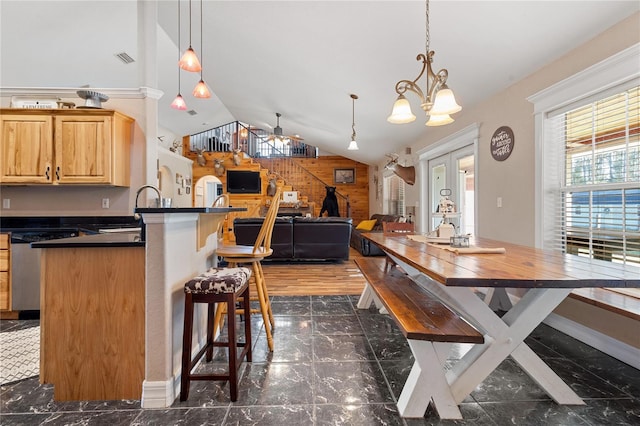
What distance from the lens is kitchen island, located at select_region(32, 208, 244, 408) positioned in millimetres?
1568

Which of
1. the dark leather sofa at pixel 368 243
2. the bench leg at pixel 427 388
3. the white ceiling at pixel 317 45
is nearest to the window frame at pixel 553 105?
the white ceiling at pixel 317 45

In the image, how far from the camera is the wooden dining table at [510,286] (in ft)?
3.93

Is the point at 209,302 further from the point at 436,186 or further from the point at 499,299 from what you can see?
the point at 436,186

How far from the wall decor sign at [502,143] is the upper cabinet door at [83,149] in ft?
14.1

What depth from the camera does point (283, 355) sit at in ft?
6.96

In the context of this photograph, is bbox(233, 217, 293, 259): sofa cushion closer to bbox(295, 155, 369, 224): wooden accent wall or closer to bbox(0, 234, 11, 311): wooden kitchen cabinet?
bbox(0, 234, 11, 311): wooden kitchen cabinet

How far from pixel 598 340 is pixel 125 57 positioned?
6631mm

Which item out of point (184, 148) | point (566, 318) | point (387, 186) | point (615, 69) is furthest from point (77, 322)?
point (184, 148)

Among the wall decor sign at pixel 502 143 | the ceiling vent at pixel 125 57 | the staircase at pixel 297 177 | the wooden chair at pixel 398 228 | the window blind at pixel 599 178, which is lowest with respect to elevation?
the wooden chair at pixel 398 228

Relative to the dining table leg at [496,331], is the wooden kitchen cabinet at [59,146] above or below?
above

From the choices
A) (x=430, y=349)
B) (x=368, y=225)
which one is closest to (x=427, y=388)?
(x=430, y=349)

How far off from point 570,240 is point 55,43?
253 inches

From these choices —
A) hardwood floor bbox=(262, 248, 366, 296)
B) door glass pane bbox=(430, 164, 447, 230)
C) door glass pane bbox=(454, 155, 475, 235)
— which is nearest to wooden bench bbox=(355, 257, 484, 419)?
hardwood floor bbox=(262, 248, 366, 296)

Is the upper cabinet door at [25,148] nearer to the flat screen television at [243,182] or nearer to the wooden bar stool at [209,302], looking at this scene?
the wooden bar stool at [209,302]
